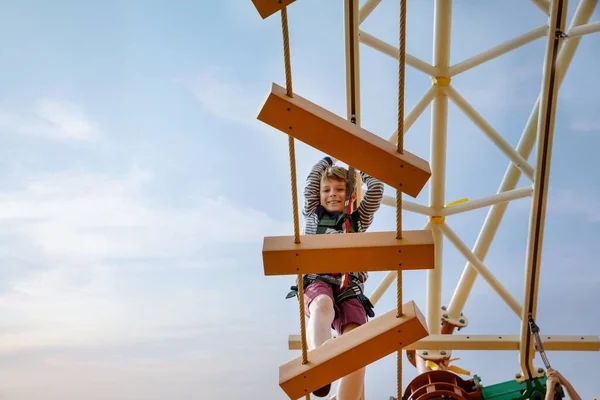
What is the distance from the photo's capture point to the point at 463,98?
6.10 meters

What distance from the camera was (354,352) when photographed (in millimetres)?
4094

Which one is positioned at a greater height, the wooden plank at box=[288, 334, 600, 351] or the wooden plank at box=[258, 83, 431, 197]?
the wooden plank at box=[288, 334, 600, 351]

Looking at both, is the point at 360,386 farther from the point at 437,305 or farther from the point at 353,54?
the point at 353,54

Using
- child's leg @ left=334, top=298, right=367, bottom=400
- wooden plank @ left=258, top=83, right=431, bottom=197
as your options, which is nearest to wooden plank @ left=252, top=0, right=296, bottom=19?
wooden plank @ left=258, top=83, right=431, bottom=197

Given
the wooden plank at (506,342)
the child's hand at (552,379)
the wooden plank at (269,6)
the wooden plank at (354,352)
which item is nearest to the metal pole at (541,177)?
the wooden plank at (506,342)

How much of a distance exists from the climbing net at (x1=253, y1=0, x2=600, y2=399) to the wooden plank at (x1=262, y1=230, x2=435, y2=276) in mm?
1722

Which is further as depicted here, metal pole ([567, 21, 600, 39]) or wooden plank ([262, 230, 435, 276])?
metal pole ([567, 21, 600, 39])

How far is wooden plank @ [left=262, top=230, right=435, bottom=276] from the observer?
3.71 m

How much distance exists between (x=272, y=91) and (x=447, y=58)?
9.60ft

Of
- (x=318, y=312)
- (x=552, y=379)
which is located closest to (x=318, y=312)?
(x=318, y=312)

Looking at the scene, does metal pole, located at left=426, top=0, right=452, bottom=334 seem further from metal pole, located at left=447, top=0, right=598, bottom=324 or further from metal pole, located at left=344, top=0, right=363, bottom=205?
metal pole, located at left=344, top=0, right=363, bottom=205

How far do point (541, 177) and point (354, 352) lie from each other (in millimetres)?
2255

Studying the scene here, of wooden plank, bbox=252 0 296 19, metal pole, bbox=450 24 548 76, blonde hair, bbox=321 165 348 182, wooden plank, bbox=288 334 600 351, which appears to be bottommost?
wooden plank, bbox=288 334 600 351

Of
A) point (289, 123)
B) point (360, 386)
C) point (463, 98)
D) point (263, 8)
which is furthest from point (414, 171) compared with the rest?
point (463, 98)
